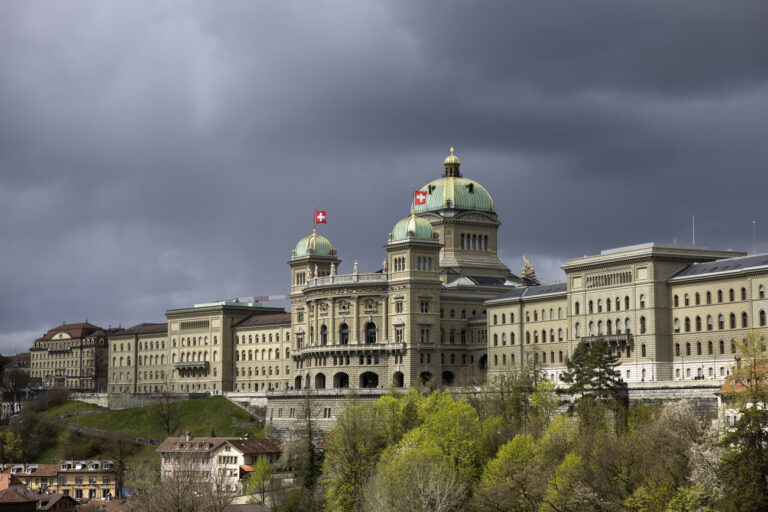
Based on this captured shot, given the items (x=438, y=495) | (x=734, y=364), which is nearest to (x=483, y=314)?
(x=734, y=364)

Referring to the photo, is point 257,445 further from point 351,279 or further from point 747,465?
point 747,465

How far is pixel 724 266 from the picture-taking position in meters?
148

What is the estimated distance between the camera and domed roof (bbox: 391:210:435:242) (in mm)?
186750

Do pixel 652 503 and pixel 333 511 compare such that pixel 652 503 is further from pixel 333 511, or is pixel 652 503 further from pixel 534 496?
pixel 333 511

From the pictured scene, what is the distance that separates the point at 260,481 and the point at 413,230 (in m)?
51.6

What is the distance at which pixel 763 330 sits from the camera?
140 meters

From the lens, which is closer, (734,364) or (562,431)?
(562,431)

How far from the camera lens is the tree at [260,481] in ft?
479

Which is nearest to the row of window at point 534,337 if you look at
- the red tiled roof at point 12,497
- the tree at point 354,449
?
the tree at point 354,449

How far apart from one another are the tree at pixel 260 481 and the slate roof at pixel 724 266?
5320cm

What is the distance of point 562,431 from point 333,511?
23690mm

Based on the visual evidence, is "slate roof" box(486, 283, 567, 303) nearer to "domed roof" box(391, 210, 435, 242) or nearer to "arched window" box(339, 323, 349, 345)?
"domed roof" box(391, 210, 435, 242)

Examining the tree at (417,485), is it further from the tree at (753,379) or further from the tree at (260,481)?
→ the tree at (260,481)

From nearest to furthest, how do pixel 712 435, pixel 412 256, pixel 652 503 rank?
pixel 652 503, pixel 712 435, pixel 412 256
